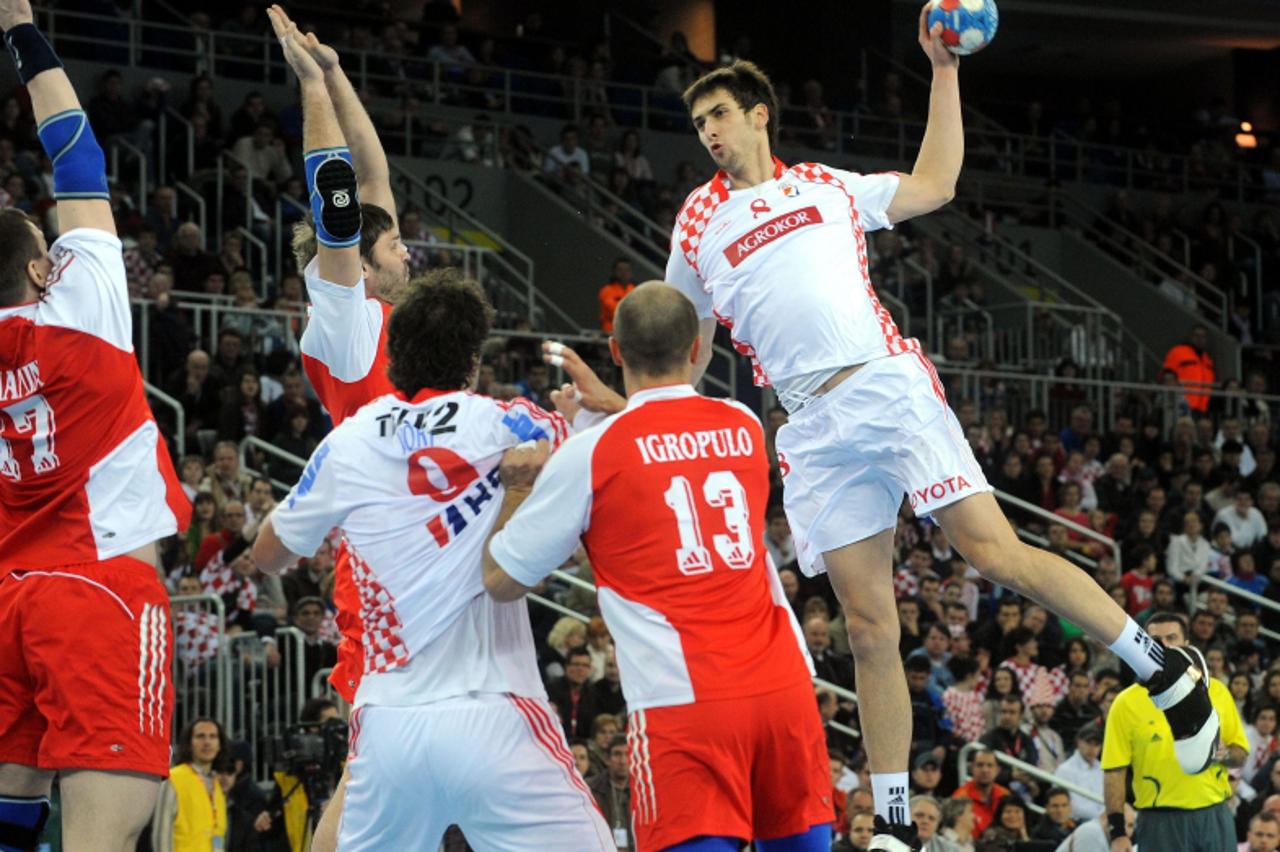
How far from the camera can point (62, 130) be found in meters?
5.86

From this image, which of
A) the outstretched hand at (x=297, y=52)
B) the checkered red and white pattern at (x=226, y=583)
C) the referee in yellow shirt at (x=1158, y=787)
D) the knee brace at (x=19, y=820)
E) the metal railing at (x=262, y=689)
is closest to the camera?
the knee brace at (x=19, y=820)

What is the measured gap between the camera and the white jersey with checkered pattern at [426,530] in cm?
541

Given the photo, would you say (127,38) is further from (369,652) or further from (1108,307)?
(369,652)

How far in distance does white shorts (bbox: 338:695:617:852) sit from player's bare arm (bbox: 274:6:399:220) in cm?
225

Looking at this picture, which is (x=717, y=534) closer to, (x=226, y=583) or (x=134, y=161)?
(x=226, y=583)

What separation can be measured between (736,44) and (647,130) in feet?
12.3

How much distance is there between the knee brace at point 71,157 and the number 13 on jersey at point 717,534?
205 centimetres

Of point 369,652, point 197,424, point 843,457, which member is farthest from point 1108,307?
point 369,652

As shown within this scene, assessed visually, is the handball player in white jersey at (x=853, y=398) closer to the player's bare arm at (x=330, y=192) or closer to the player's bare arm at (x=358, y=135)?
the player's bare arm at (x=358, y=135)

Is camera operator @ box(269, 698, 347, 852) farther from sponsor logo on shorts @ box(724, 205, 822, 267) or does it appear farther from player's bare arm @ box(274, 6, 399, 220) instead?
sponsor logo on shorts @ box(724, 205, 822, 267)

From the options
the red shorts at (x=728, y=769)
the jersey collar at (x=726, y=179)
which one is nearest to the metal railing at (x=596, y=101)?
the jersey collar at (x=726, y=179)

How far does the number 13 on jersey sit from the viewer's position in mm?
5270

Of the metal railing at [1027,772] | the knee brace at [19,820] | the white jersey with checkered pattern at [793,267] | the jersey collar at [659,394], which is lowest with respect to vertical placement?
the metal railing at [1027,772]

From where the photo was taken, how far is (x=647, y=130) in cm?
2491
